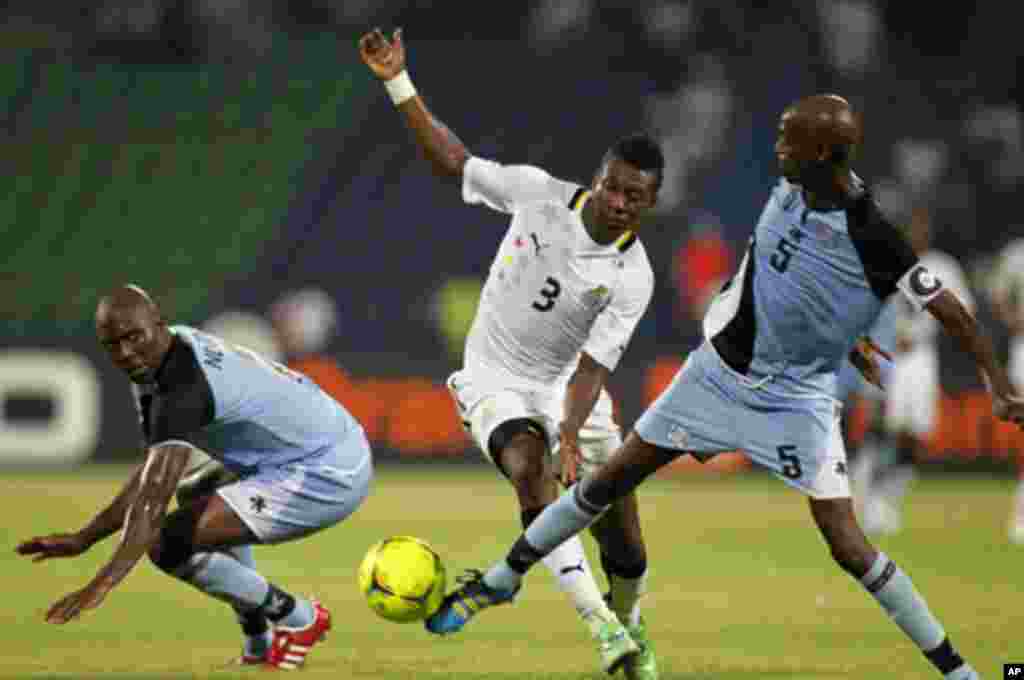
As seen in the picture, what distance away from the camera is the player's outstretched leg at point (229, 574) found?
8.40 meters

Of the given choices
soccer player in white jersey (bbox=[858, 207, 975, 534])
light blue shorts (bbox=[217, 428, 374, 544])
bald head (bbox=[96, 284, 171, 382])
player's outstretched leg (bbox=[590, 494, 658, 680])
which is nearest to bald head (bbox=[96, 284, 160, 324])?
bald head (bbox=[96, 284, 171, 382])

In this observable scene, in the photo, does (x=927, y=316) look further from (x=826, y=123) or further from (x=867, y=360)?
(x=826, y=123)

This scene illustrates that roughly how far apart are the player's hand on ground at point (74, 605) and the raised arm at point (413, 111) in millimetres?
2905

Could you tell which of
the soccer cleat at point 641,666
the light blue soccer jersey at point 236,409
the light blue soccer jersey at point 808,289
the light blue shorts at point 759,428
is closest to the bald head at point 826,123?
the light blue soccer jersey at point 808,289

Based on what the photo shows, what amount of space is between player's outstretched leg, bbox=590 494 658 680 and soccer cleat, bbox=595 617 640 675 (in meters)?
0.47

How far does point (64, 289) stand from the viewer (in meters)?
23.9

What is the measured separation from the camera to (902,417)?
16.6 m

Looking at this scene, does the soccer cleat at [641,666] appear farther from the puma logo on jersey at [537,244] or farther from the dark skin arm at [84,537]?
the dark skin arm at [84,537]

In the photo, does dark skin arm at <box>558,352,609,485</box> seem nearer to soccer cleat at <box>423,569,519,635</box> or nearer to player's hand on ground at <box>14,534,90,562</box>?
soccer cleat at <box>423,569,519,635</box>

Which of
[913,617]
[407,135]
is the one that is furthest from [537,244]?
[407,135]

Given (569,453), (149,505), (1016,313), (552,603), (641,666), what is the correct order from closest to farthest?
(149,505)
(641,666)
(569,453)
(552,603)
(1016,313)

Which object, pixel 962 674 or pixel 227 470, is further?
pixel 227 470

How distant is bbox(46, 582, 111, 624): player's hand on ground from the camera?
713 cm

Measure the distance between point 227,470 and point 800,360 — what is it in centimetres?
269
